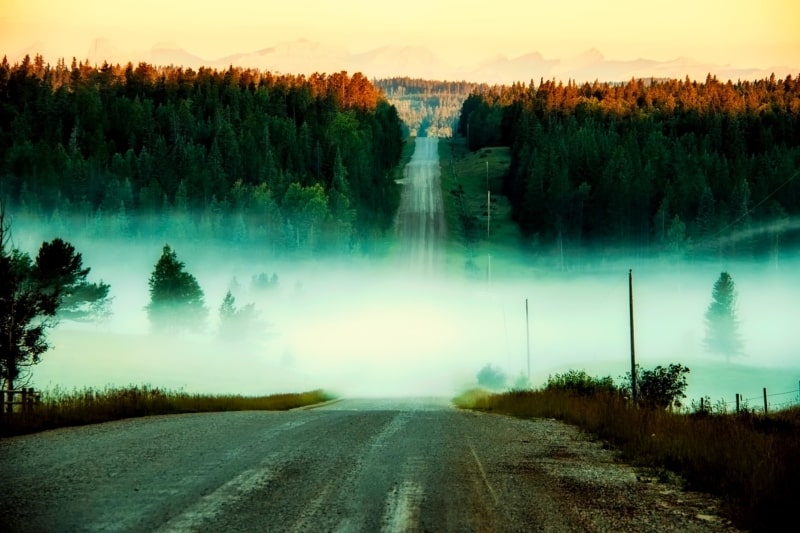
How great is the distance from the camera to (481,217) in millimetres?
146750

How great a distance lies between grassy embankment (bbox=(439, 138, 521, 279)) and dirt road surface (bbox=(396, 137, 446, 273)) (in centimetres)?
169

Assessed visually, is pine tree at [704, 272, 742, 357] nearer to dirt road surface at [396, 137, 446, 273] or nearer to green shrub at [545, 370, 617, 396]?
dirt road surface at [396, 137, 446, 273]

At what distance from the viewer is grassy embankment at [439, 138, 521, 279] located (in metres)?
130

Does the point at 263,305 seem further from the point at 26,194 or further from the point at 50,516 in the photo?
the point at 50,516

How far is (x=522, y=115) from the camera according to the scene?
16850 cm

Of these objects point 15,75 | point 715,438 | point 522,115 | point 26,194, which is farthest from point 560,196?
point 715,438

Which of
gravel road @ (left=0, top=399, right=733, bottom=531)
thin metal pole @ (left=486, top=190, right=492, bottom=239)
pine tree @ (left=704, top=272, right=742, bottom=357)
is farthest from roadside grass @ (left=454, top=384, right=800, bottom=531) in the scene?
thin metal pole @ (left=486, top=190, right=492, bottom=239)

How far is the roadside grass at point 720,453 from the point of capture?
34.7 feet

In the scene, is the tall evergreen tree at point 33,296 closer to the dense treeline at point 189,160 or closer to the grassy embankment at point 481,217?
the dense treeline at point 189,160

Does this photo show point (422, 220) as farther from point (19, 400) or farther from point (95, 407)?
point (19, 400)

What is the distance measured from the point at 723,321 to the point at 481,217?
50.3 meters

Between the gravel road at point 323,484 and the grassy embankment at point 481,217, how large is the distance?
10828 centimetres

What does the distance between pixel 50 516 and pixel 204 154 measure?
127976 millimetres

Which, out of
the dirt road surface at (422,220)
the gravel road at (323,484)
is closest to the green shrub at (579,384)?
the gravel road at (323,484)
